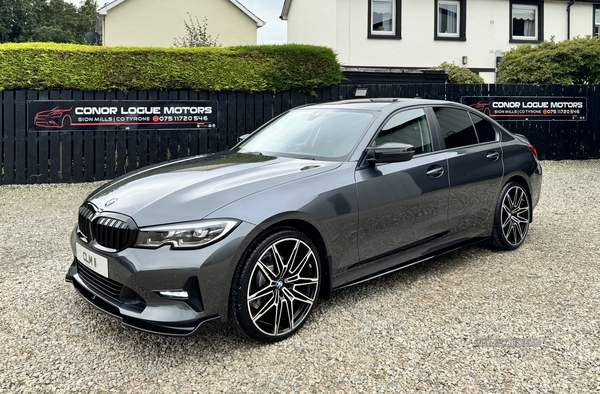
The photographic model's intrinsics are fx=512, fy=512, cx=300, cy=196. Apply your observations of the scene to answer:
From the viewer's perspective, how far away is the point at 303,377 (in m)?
2.82

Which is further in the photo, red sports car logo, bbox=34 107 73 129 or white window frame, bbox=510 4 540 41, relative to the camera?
white window frame, bbox=510 4 540 41

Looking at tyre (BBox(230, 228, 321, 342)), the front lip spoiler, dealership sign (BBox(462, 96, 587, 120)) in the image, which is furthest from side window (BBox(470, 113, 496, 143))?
dealership sign (BBox(462, 96, 587, 120))

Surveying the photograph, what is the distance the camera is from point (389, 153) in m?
3.63

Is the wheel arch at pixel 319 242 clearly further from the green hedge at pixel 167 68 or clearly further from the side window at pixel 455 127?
the green hedge at pixel 167 68

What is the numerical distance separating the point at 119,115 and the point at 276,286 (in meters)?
7.56

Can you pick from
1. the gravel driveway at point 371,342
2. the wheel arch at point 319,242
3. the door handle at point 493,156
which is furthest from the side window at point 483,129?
the wheel arch at point 319,242

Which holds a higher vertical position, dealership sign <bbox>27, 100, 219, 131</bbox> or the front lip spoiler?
dealership sign <bbox>27, 100, 219, 131</bbox>

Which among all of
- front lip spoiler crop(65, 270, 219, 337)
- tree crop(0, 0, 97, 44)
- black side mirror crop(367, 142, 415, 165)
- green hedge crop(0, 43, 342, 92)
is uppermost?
tree crop(0, 0, 97, 44)

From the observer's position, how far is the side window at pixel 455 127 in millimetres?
4594

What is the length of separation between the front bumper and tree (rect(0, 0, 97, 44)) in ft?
161

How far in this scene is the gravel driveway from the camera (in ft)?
9.11

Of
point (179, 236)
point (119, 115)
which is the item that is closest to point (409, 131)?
point (179, 236)

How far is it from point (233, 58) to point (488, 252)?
6753 millimetres

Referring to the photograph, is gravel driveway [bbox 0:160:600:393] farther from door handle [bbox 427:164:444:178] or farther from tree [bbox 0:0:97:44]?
tree [bbox 0:0:97:44]
